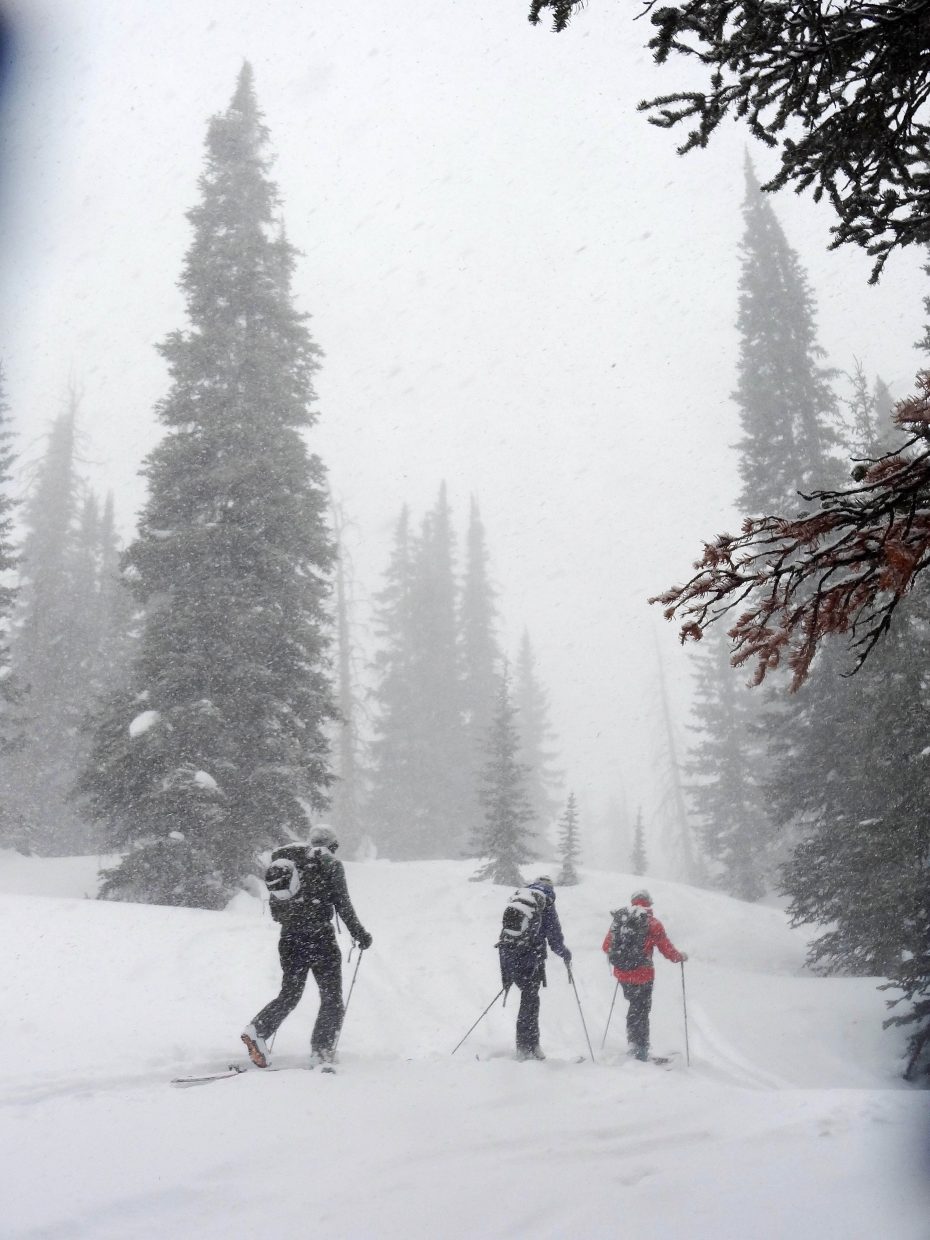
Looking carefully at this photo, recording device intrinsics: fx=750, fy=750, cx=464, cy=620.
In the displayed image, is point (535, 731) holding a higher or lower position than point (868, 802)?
higher

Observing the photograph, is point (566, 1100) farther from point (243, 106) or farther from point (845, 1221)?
point (243, 106)

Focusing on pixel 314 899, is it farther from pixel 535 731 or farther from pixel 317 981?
pixel 535 731

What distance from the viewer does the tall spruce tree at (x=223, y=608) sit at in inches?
511

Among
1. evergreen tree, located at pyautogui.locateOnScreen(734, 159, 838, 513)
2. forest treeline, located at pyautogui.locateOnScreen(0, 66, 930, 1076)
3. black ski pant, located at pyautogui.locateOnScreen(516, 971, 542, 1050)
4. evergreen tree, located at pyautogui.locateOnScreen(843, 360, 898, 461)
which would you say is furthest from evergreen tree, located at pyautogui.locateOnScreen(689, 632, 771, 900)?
black ski pant, located at pyautogui.locateOnScreen(516, 971, 542, 1050)

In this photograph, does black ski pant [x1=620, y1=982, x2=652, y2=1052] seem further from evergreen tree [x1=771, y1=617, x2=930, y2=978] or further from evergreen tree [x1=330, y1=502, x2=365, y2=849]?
evergreen tree [x1=330, y1=502, x2=365, y2=849]

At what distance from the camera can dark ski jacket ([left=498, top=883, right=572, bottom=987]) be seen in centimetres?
813

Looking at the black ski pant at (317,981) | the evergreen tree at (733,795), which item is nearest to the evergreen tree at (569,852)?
the evergreen tree at (733,795)

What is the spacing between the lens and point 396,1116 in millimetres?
5355

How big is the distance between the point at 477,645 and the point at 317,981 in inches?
1343

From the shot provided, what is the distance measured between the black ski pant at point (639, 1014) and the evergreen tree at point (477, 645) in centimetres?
2427

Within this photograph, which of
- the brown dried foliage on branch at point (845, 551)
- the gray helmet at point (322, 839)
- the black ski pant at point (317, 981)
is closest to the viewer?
the brown dried foliage on branch at point (845, 551)

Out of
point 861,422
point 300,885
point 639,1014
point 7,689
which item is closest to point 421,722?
point 7,689

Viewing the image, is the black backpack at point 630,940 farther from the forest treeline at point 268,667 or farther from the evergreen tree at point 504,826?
the evergreen tree at point 504,826

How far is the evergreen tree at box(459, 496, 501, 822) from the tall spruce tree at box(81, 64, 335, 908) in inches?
792
